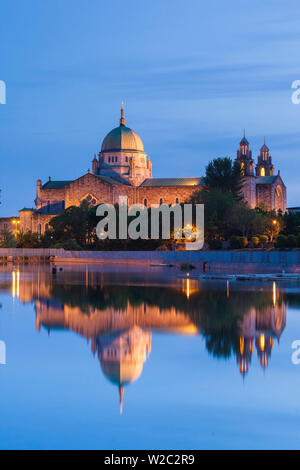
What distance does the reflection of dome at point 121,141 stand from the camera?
282 ft

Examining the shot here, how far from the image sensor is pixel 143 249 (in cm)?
5638

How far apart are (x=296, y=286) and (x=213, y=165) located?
1748 inches

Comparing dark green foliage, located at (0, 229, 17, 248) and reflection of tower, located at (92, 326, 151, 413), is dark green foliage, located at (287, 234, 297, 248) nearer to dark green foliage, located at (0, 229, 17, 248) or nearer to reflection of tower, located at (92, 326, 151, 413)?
reflection of tower, located at (92, 326, 151, 413)

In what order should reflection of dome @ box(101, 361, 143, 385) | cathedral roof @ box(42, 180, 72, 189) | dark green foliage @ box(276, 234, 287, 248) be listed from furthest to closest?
cathedral roof @ box(42, 180, 72, 189) → dark green foliage @ box(276, 234, 287, 248) → reflection of dome @ box(101, 361, 143, 385)

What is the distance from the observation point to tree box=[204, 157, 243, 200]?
7106 centimetres

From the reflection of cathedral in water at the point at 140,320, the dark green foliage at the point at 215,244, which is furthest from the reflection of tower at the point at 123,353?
the dark green foliage at the point at 215,244

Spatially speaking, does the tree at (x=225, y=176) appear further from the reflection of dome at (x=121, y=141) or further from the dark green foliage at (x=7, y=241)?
the dark green foliage at (x=7, y=241)

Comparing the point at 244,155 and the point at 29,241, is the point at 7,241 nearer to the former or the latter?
the point at 29,241

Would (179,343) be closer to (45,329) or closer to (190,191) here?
(45,329)

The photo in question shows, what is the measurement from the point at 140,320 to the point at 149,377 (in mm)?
6676

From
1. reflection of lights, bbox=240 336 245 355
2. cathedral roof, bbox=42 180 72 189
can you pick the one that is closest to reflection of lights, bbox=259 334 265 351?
reflection of lights, bbox=240 336 245 355

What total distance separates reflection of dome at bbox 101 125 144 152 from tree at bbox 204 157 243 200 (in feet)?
56.6

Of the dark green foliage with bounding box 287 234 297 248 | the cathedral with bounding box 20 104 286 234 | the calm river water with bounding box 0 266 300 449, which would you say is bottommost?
the calm river water with bounding box 0 266 300 449

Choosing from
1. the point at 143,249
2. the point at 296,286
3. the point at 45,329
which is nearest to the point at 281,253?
the point at 296,286
